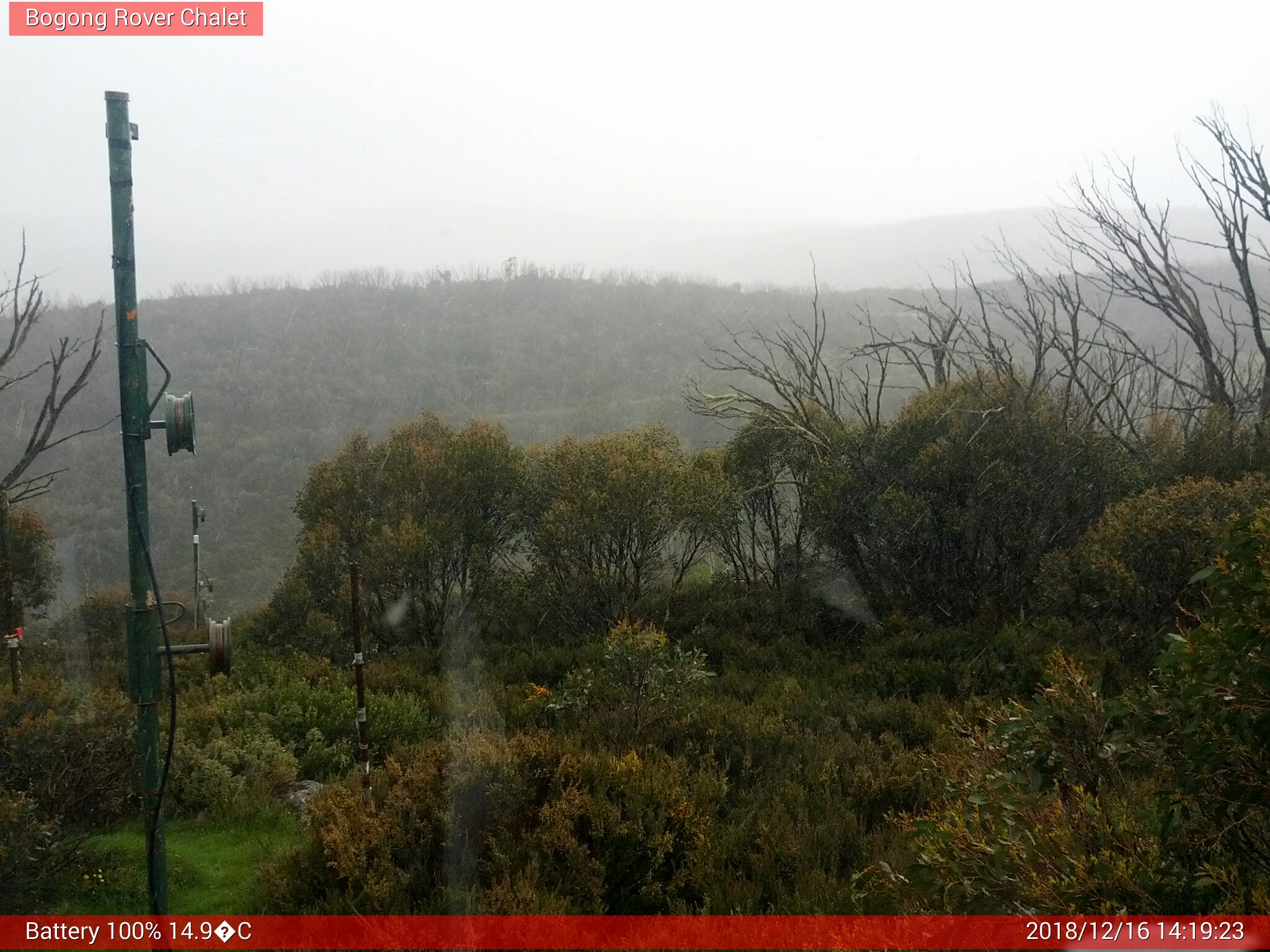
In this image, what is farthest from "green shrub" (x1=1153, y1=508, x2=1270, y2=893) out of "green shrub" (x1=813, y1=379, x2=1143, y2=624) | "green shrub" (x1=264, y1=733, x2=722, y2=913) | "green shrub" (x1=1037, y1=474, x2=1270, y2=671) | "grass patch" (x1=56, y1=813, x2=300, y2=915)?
"green shrub" (x1=813, y1=379, x2=1143, y2=624)

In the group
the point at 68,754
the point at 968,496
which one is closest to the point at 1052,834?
the point at 68,754

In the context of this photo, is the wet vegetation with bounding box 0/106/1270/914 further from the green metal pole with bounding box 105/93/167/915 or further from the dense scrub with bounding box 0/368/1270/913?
the green metal pole with bounding box 105/93/167/915

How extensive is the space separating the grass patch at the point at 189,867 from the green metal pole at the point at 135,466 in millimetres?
1570

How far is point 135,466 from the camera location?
390 centimetres

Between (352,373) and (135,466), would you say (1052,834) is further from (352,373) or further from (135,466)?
(352,373)

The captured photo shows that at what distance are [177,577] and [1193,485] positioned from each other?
21.0 meters


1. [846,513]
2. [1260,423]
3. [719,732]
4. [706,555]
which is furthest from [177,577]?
[1260,423]

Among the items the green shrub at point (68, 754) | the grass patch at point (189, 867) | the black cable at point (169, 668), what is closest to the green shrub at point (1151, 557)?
the grass patch at point (189, 867)

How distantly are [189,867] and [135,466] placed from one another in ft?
11.1

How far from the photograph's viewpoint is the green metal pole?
12.6 ft

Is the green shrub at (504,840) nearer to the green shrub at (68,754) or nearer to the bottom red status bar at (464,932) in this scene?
the bottom red status bar at (464,932)

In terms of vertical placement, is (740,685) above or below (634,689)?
below

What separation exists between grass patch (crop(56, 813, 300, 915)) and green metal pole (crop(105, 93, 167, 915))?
5.15 feet

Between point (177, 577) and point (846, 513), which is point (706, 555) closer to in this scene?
point (846, 513)
